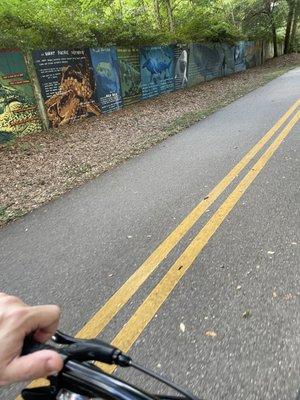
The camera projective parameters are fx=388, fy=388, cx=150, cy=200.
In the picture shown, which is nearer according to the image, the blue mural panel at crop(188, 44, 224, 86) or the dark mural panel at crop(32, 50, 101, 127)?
the dark mural panel at crop(32, 50, 101, 127)

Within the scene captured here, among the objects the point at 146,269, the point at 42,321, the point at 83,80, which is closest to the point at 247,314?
the point at 146,269

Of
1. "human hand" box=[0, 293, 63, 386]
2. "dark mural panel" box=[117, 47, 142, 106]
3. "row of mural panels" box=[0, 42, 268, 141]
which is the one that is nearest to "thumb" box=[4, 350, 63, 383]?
"human hand" box=[0, 293, 63, 386]

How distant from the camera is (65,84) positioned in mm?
11828

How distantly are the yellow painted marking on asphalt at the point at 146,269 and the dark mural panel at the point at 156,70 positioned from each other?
36.0 feet

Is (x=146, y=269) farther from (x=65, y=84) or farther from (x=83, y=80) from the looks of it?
(x=83, y=80)

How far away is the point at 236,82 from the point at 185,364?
19.1 m

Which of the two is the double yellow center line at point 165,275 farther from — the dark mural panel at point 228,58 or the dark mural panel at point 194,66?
the dark mural panel at point 228,58

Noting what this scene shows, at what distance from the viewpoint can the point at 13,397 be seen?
2.42 meters

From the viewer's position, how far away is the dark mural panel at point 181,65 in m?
18.3

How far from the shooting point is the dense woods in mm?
10711

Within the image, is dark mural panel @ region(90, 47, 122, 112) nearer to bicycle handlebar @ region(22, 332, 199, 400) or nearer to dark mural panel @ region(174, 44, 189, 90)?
dark mural panel @ region(174, 44, 189, 90)

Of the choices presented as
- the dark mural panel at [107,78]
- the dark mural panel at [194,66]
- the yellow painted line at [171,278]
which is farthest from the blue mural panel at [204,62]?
the yellow painted line at [171,278]

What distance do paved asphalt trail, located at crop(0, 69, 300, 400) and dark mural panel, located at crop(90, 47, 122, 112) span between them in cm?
712

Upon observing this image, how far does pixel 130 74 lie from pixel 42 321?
14.8 meters
